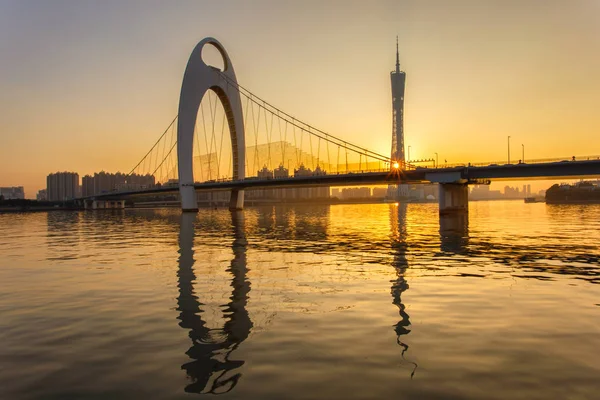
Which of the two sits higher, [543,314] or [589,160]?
[589,160]

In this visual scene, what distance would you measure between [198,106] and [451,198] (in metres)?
58.6

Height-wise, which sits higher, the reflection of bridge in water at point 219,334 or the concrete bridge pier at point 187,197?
the concrete bridge pier at point 187,197

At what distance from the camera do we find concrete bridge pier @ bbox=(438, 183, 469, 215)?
243 ft

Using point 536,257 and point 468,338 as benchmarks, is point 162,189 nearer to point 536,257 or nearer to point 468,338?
point 536,257

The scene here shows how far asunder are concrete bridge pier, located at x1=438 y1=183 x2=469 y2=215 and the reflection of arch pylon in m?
52.5

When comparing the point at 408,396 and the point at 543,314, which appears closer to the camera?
the point at 408,396

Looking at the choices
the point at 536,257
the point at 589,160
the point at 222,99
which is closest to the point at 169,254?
the point at 536,257

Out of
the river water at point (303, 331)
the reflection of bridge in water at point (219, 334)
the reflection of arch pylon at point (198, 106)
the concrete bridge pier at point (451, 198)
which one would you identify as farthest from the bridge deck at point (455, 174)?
the reflection of bridge in water at point (219, 334)

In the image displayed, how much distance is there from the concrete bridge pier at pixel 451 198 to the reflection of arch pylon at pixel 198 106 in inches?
2067

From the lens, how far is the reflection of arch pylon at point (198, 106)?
346 ft

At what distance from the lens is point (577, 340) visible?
9.45m

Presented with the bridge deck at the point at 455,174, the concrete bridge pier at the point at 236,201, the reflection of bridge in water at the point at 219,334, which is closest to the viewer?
the reflection of bridge in water at the point at 219,334

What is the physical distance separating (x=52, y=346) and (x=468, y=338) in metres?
7.94

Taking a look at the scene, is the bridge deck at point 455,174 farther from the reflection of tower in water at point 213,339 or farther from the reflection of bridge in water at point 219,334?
the reflection of tower in water at point 213,339
